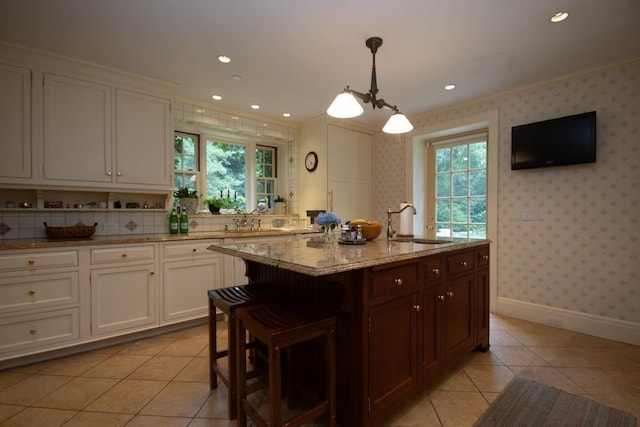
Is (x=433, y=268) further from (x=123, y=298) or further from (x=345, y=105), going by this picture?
(x=123, y=298)

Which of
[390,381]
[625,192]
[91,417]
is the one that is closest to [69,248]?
[91,417]

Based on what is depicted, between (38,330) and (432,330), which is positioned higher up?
(432,330)

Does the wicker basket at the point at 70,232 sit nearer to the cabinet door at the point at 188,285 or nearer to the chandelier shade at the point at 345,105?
the cabinet door at the point at 188,285

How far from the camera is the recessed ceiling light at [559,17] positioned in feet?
6.41

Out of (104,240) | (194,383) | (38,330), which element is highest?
(104,240)

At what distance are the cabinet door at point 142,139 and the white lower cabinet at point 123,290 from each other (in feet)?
2.46

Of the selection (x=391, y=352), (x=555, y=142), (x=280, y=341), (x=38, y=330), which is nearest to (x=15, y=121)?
(x=38, y=330)

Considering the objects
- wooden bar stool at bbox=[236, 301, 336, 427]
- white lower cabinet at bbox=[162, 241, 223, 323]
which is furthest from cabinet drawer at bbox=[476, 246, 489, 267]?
white lower cabinet at bbox=[162, 241, 223, 323]

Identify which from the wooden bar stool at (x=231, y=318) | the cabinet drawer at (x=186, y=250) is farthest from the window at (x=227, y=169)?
the wooden bar stool at (x=231, y=318)

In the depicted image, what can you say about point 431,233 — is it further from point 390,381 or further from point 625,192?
point 390,381

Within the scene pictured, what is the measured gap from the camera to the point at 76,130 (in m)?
2.59

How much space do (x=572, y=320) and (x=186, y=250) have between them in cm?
381

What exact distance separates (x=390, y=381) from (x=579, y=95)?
10.4ft

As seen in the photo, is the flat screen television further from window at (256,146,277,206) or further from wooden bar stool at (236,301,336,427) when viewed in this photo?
window at (256,146,277,206)
